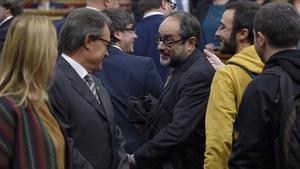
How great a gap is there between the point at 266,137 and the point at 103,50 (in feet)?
4.37

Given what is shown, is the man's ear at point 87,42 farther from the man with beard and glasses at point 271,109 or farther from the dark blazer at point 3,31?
the dark blazer at point 3,31

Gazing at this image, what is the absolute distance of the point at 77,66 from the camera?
18.2ft

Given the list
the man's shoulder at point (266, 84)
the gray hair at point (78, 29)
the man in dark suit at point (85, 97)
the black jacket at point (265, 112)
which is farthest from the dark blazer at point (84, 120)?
the man's shoulder at point (266, 84)

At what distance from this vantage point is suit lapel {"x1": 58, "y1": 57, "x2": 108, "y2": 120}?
5.40 meters

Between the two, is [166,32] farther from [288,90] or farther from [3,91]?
[3,91]

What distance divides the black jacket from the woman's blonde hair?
3.82 feet

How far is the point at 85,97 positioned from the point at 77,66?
249 mm

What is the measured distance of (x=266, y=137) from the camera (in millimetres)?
4902

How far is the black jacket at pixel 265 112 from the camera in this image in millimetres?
4879

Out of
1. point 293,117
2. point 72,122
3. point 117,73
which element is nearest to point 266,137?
point 293,117

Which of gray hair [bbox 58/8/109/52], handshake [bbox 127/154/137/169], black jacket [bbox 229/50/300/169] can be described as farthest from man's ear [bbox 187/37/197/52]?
black jacket [bbox 229/50/300/169]

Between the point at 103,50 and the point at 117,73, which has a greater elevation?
the point at 103,50

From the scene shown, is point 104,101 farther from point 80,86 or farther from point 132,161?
point 132,161

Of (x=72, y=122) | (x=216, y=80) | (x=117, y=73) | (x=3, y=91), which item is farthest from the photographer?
(x=117, y=73)
